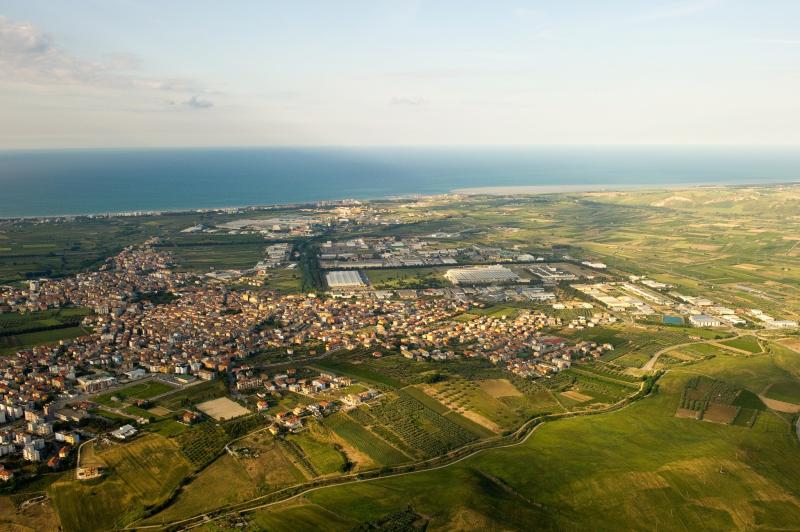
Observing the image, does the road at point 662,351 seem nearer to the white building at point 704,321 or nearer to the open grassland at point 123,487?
the white building at point 704,321

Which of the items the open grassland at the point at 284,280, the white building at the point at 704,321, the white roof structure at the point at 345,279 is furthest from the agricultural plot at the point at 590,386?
the open grassland at the point at 284,280

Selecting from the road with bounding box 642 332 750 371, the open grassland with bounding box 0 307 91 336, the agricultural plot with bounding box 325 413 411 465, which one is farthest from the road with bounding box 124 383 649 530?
the open grassland with bounding box 0 307 91 336

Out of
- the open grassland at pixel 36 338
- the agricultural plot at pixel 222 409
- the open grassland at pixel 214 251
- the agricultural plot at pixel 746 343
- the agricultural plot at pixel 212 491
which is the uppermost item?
the open grassland at pixel 214 251

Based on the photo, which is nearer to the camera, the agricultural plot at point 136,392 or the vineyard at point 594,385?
the agricultural plot at point 136,392

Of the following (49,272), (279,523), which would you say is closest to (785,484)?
(279,523)

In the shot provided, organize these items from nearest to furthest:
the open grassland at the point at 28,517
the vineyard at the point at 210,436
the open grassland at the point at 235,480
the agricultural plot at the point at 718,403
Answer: the open grassland at the point at 28,517, the open grassland at the point at 235,480, the vineyard at the point at 210,436, the agricultural plot at the point at 718,403

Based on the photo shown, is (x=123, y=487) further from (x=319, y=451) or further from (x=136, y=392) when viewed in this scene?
(x=136, y=392)

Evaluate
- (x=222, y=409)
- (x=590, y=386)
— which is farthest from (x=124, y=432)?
(x=590, y=386)

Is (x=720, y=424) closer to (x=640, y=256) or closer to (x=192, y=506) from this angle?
(x=192, y=506)
